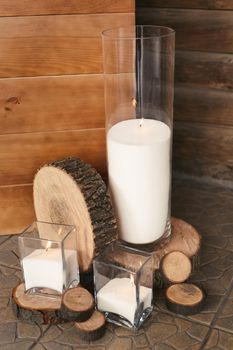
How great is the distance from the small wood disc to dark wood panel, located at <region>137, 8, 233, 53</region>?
0.77 meters

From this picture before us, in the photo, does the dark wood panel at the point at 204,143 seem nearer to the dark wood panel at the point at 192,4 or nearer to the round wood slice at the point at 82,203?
the dark wood panel at the point at 192,4

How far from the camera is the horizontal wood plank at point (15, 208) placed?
148cm

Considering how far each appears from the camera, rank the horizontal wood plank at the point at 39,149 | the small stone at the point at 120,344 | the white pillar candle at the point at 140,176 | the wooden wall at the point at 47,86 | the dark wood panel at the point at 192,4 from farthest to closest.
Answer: the dark wood panel at the point at 192,4
the horizontal wood plank at the point at 39,149
the wooden wall at the point at 47,86
the white pillar candle at the point at 140,176
the small stone at the point at 120,344

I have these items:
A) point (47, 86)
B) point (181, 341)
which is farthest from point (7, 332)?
point (47, 86)

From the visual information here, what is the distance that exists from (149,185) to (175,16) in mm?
746

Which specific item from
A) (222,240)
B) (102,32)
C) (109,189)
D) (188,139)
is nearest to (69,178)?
(109,189)

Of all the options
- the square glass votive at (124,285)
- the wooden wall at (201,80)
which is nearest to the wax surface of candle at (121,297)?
the square glass votive at (124,285)

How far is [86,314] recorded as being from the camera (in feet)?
3.60

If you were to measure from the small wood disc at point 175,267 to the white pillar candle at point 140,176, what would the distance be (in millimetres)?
89

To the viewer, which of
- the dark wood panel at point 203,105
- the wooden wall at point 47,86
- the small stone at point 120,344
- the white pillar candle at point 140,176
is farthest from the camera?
the dark wood panel at point 203,105

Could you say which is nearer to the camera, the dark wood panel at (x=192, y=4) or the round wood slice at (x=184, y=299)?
the round wood slice at (x=184, y=299)

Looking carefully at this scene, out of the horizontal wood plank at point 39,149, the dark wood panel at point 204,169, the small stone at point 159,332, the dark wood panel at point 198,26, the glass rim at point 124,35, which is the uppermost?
the glass rim at point 124,35

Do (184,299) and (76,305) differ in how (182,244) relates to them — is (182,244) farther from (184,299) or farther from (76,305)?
(76,305)

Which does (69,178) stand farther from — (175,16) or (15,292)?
(175,16)
